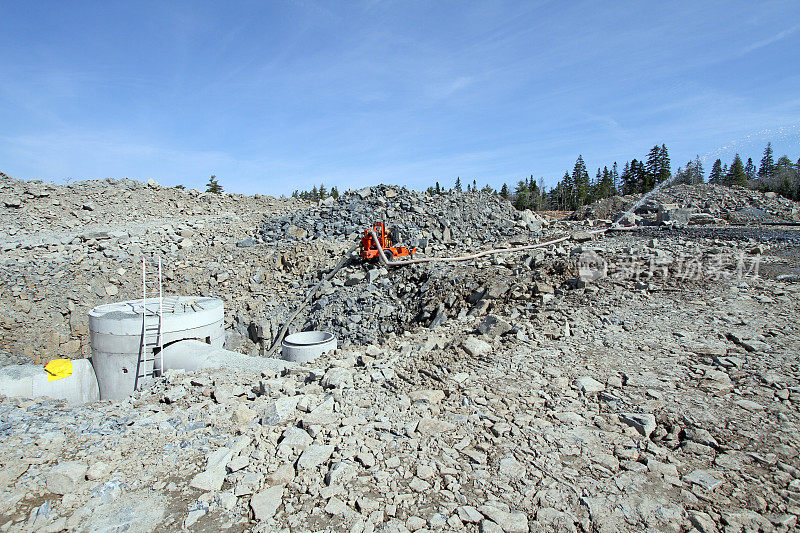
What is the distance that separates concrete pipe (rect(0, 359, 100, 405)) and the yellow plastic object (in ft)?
0.22

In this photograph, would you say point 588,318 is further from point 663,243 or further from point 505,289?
point 663,243

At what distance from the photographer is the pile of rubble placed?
25391 millimetres

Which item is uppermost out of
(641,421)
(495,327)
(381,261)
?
(381,261)

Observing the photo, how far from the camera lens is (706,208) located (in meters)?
29.7

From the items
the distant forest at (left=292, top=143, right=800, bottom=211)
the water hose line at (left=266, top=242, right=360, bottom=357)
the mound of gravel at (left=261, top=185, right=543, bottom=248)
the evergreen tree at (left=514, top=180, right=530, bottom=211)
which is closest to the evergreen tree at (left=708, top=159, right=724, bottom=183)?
the distant forest at (left=292, top=143, right=800, bottom=211)

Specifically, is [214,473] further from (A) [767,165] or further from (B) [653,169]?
(A) [767,165]

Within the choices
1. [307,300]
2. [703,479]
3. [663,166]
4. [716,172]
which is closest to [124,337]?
[307,300]

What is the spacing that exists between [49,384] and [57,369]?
33 centimetres

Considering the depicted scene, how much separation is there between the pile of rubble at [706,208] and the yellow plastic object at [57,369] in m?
28.0

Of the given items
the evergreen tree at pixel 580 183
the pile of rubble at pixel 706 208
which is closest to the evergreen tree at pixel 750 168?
the evergreen tree at pixel 580 183

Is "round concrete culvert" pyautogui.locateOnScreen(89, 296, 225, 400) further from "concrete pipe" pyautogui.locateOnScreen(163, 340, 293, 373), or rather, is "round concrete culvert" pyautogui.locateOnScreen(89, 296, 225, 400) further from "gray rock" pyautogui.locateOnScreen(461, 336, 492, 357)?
"gray rock" pyautogui.locateOnScreen(461, 336, 492, 357)

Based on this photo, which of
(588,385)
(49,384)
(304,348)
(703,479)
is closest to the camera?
(703,479)

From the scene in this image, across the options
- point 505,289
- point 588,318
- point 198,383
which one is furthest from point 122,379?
point 588,318

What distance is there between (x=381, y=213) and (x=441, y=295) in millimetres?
8422
